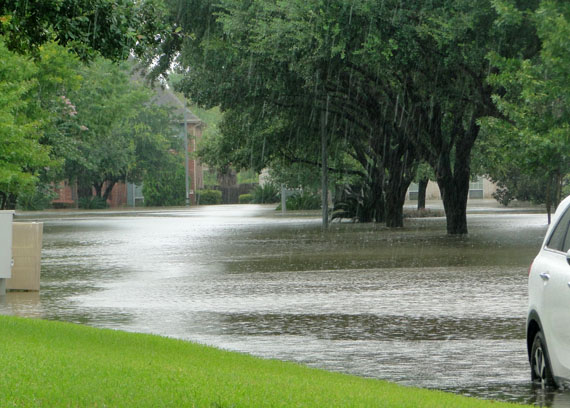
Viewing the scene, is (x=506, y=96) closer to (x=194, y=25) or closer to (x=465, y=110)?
(x=465, y=110)

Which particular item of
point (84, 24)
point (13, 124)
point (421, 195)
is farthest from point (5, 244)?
point (421, 195)

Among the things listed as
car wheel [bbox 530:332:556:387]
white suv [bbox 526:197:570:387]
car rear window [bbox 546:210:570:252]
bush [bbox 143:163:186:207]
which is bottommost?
car wheel [bbox 530:332:556:387]

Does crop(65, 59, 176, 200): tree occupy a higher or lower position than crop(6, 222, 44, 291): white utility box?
higher

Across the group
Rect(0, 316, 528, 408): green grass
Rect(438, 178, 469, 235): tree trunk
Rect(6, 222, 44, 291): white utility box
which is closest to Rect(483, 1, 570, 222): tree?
Rect(438, 178, 469, 235): tree trunk

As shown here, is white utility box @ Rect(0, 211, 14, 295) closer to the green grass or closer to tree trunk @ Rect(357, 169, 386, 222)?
the green grass

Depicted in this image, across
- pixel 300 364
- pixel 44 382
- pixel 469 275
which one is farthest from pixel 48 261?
pixel 44 382

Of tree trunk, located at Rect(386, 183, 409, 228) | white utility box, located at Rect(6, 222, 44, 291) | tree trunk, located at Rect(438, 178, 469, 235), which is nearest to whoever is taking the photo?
white utility box, located at Rect(6, 222, 44, 291)

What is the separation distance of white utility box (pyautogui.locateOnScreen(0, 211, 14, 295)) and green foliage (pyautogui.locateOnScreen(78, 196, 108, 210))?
6489cm

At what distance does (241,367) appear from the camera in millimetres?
8789

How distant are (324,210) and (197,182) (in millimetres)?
64360

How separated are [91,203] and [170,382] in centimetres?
7458

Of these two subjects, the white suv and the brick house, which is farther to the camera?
the brick house

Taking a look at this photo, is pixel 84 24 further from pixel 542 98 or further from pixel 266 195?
pixel 266 195

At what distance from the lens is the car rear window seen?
8234mm
